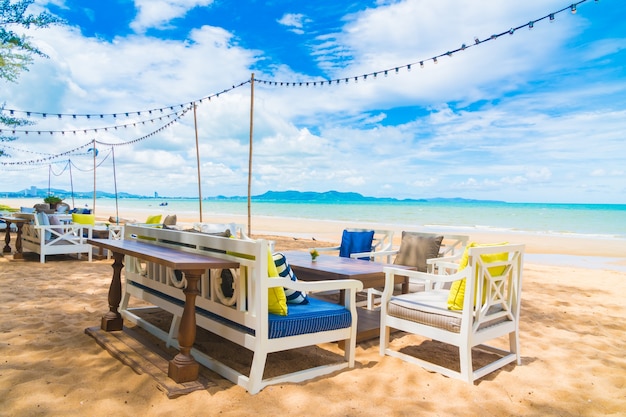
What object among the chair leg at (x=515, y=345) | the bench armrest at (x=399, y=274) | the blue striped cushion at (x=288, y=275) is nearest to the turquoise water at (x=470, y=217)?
the chair leg at (x=515, y=345)

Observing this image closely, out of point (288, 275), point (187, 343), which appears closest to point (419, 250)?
point (288, 275)

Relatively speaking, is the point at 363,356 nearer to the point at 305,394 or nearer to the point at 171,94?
the point at 305,394

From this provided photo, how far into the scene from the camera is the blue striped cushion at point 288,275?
268 cm

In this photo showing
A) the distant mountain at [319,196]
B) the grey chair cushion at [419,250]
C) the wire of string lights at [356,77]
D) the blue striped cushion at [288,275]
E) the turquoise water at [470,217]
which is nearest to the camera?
the blue striped cushion at [288,275]

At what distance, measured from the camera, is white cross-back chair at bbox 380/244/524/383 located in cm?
270

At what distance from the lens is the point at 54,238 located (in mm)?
7449

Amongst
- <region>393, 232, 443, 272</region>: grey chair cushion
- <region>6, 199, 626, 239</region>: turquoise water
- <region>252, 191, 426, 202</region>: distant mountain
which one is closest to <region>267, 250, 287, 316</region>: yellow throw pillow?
<region>393, 232, 443, 272</region>: grey chair cushion

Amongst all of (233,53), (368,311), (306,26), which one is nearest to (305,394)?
(368,311)

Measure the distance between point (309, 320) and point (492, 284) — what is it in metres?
1.21

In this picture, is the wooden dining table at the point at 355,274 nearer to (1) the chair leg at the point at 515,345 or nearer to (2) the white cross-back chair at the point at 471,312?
(2) the white cross-back chair at the point at 471,312

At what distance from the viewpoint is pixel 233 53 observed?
1002 centimetres

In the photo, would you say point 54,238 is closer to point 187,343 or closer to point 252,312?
point 187,343

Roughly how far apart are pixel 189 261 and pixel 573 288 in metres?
5.85

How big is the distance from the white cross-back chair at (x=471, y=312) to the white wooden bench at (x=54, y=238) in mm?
5993
